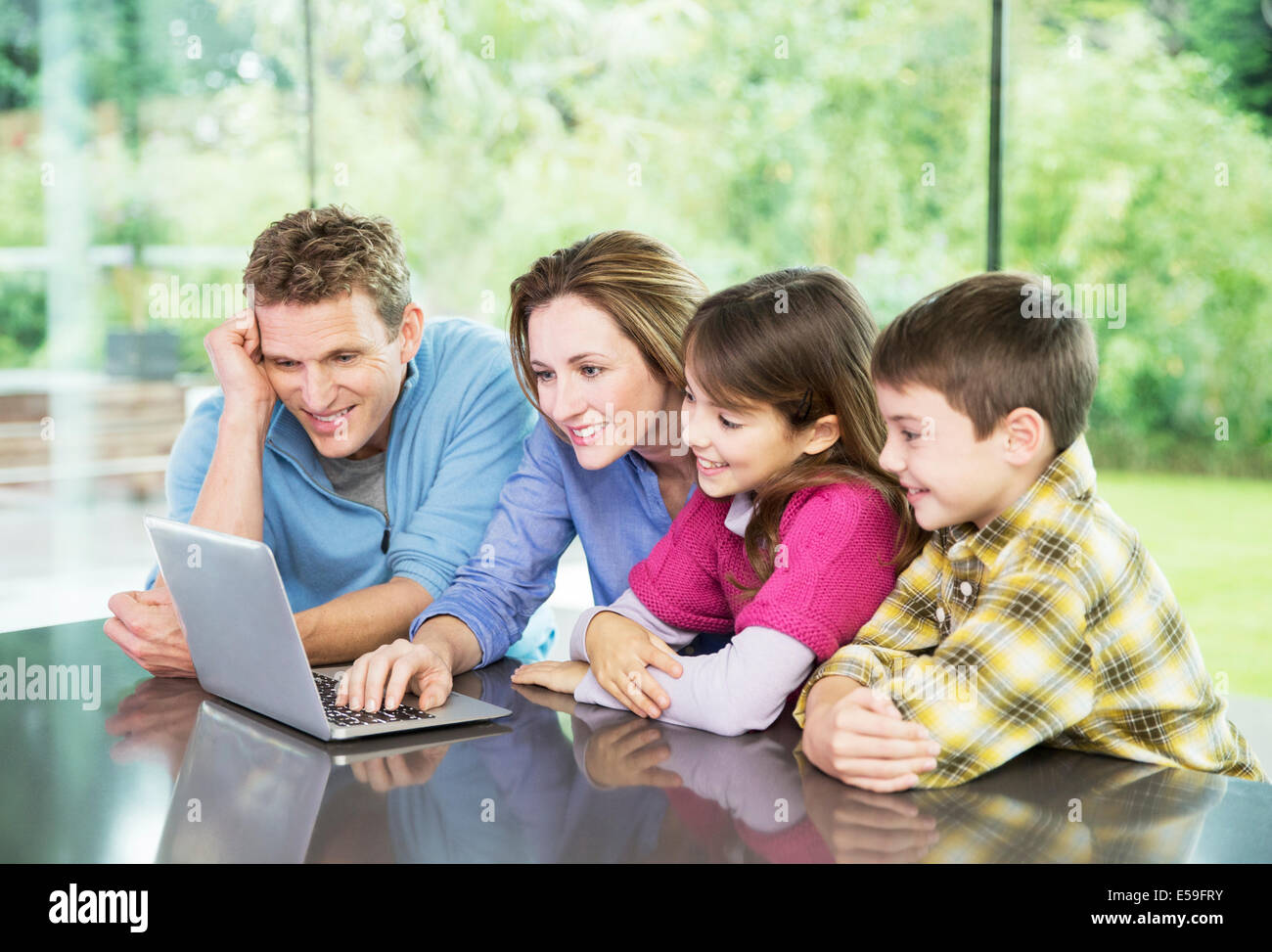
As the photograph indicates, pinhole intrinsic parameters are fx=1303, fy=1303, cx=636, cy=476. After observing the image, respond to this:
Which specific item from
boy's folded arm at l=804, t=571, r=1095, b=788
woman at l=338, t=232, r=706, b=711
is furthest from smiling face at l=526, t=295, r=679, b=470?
boy's folded arm at l=804, t=571, r=1095, b=788

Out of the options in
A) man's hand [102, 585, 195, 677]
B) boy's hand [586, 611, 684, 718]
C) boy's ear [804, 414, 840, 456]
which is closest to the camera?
boy's hand [586, 611, 684, 718]

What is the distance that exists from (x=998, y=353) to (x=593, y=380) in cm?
56

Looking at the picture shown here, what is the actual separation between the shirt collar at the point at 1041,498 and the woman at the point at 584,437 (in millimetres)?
522

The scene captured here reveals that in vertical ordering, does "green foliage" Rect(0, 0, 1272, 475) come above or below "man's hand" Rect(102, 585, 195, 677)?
above

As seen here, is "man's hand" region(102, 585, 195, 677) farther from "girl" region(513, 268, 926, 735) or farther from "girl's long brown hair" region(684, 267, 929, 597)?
"girl's long brown hair" region(684, 267, 929, 597)

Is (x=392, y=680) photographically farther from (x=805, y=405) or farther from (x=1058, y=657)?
(x=1058, y=657)

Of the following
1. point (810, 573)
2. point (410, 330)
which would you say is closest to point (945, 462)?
point (810, 573)

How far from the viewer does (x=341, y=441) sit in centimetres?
188

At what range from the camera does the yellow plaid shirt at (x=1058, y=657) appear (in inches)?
45.4

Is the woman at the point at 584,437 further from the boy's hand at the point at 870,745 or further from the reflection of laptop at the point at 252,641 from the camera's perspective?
the boy's hand at the point at 870,745

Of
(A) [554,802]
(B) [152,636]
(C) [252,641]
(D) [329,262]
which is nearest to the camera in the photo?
(A) [554,802]

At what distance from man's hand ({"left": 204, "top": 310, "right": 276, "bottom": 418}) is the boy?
959 mm

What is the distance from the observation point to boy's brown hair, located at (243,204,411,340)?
1777mm

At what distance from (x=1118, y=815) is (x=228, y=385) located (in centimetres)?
132
